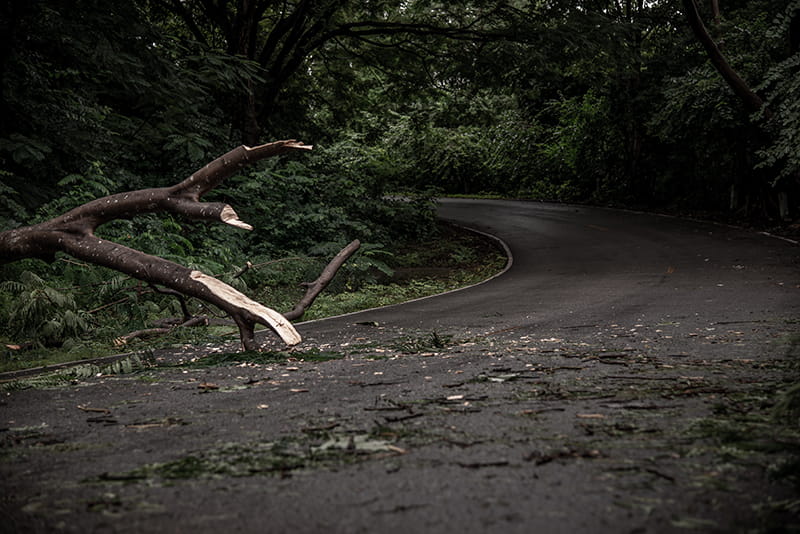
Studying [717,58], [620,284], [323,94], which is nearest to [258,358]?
[620,284]

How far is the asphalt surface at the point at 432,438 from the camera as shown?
243 cm

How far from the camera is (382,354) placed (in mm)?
6660

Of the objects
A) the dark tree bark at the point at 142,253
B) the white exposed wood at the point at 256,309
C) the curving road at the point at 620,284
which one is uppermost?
the dark tree bark at the point at 142,253

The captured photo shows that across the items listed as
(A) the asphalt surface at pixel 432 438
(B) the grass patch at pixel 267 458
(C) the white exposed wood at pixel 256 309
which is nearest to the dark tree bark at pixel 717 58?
(A) the asphalt surface at pixel 432 438

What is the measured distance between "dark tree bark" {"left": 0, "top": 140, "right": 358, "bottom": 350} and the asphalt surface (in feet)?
2.69

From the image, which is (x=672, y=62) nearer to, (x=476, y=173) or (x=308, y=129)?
(x=308, y=129)

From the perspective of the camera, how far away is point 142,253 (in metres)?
5.82

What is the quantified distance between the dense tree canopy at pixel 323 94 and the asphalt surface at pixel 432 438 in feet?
14.3

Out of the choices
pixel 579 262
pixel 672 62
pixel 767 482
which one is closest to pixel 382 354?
pixel 767 482

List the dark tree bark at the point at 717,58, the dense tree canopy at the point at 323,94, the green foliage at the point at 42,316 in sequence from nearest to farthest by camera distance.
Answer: the green foliage at the point at 42,316 → the dense tree canopy at the point at 323,94 → the dark tree bark at the point at 717,58

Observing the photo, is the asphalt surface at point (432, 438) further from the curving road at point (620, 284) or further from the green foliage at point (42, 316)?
the green foliage at point (42, 316)

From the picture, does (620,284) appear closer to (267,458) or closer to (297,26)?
(267,458)

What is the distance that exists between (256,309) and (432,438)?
234 centimetres

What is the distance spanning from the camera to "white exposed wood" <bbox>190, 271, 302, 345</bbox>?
4.93 metres
